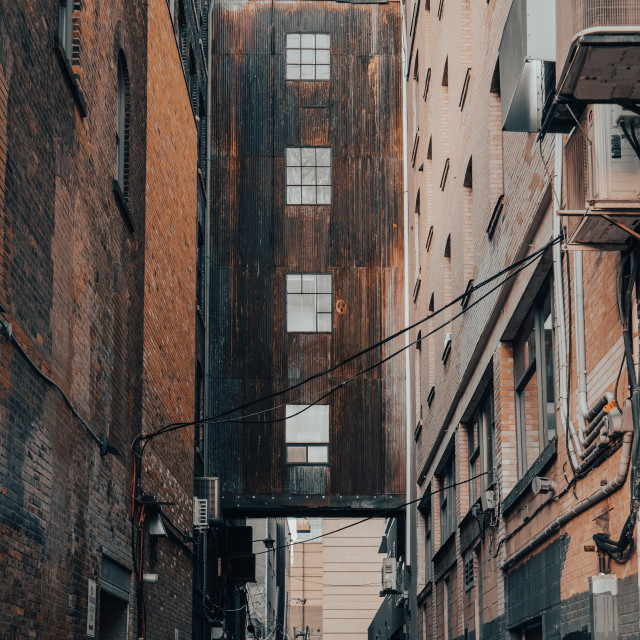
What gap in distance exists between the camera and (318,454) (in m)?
27.7

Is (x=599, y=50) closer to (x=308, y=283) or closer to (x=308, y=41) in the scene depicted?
(x=308, y=283)

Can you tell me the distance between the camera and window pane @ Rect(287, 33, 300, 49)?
29.8 m

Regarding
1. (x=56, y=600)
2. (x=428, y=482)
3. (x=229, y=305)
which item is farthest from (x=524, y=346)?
(x=229, y=305)

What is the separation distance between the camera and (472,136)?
17.2 metres

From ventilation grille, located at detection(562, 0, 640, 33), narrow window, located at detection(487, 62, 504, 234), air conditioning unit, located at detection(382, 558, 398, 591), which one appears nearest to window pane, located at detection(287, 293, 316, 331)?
air conditioning unit, located at detection(382, 558, 398, 591)

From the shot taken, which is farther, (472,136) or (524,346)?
(472,136)

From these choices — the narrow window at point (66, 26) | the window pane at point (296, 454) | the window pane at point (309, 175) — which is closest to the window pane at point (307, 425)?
the window pane at point (296, 454)

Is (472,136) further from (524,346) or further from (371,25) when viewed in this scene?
(371,25)

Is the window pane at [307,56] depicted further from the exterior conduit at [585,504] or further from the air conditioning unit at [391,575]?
the exterior conduit at [585,504]

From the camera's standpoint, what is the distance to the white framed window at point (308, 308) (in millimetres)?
28250

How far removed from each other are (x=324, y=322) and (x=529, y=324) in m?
15.4

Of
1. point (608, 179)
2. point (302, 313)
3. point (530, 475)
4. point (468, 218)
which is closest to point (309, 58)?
point (302, 313)

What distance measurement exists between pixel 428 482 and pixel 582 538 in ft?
51.2

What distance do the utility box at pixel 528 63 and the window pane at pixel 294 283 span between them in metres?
18.5
